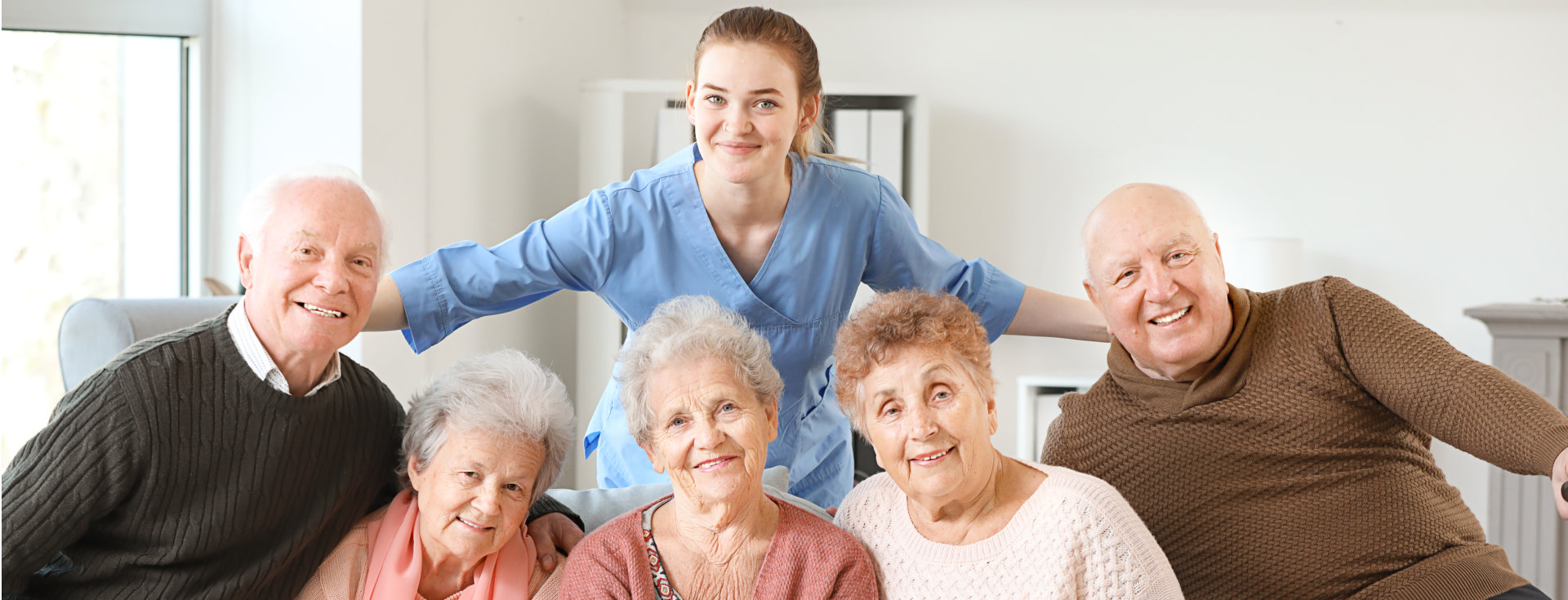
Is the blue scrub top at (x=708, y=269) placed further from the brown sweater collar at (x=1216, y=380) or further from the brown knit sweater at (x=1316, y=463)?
the brown knit sweater at (x=1316, y=463)

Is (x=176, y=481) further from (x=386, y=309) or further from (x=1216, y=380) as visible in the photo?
(x=1216, y=380)

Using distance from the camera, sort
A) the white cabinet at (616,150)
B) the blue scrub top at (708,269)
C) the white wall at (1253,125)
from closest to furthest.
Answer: the blue scrub top at (708,269) < the white cabinet at (616,150) < the white wall at (1253,125)

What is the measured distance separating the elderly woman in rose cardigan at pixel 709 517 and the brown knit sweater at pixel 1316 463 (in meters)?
0.51

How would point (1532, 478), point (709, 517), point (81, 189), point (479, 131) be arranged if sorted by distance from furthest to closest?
point (1532, 478) < point (479, 131) < point (81, 189) < point (709, 517)

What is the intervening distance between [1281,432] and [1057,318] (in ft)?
1.57

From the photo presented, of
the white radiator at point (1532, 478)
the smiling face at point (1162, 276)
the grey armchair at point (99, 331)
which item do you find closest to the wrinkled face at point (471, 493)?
the grey armchair at point (99, 331)

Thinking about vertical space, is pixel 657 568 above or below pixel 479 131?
below

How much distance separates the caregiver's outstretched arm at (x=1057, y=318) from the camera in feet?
6.29

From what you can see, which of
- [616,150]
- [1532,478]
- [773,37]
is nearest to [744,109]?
[773,37]

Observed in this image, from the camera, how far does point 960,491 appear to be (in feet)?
4.70

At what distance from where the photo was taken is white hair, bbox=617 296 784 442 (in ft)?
4.94

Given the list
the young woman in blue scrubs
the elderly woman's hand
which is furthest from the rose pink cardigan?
the young woman in blue scrubs

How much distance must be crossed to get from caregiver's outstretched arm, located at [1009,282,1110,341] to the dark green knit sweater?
3.88ft

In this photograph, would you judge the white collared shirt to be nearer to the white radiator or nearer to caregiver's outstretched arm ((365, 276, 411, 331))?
caregiver's outstretched arm ((365, 276, 411, 331))
